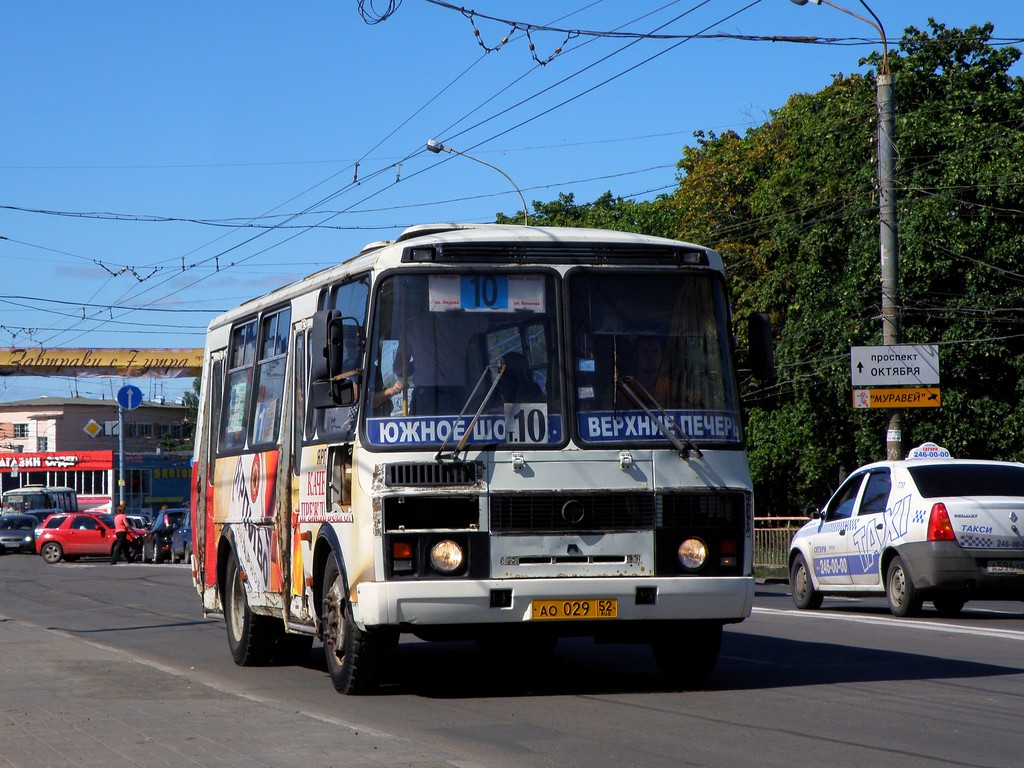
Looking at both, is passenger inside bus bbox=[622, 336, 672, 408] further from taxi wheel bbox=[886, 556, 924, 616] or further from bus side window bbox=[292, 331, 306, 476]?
taxi wheel bbox=[886, 556, 924, 616]

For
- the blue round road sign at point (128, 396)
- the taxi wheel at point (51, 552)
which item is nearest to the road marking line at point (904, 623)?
the taxi wheel at point (51, 552)

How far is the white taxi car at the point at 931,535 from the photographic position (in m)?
16.3

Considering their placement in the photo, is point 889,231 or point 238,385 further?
point 889,231

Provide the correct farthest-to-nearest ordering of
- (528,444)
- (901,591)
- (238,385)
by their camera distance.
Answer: (901,591) → (238,385) → (528,444)

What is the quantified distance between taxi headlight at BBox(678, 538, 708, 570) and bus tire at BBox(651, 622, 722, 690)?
67 cm

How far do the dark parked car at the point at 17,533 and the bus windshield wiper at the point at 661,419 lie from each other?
173 feet

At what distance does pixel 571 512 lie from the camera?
399 inches

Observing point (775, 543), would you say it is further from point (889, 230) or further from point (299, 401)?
point (299, 401)

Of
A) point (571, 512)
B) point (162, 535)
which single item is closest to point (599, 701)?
point (571, 512)

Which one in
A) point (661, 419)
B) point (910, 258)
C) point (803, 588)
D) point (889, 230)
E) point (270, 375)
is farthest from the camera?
point (910, 258)

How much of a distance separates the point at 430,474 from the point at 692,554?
5.82 ft

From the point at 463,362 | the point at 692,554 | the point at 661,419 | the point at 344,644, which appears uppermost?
the point at 463,362

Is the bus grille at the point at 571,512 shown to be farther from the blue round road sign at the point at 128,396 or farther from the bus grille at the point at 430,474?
the blue round road sign at the point at 128,396

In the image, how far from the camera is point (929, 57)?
39844mm
